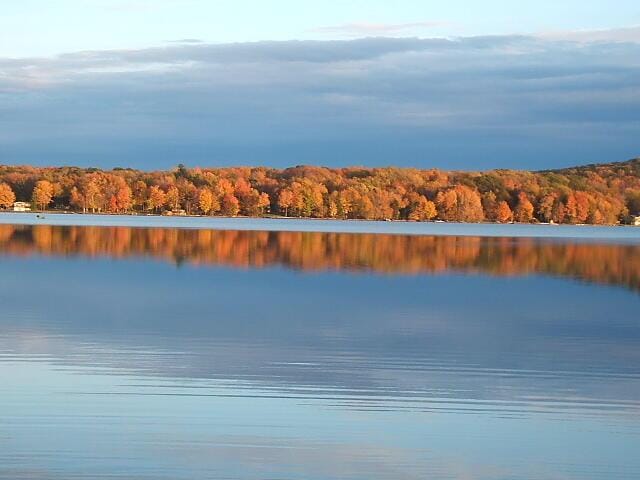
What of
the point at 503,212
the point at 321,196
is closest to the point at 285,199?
the point at 321,196

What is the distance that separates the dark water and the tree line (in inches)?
3905

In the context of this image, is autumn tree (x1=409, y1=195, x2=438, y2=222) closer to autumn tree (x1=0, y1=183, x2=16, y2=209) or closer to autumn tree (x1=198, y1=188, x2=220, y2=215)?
autumn tree (x1=198, y1=188, x2=220, y2=215)

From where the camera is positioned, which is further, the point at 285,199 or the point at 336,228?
the point at 285,199

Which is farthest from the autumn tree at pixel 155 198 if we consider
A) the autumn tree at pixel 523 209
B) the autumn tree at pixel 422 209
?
the autumn tree at pixel 523 209

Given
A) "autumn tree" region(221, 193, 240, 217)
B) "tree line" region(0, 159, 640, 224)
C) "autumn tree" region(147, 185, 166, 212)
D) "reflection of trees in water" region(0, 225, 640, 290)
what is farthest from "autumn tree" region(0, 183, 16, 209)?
"reflection of trees in water" region(0, 225, 640, 290)

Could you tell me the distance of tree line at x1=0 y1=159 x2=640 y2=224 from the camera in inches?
4978

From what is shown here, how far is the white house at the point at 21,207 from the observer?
124 m

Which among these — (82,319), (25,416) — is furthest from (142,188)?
(25,416)

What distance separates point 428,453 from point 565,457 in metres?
1.28

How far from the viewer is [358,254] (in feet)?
142

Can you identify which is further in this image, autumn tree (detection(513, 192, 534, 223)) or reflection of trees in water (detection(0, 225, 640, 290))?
autumn tree (detection(513, 192, 534, 223))

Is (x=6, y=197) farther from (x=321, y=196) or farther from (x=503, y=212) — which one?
(x=503, y=212)

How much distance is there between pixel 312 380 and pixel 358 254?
3047 centimetres

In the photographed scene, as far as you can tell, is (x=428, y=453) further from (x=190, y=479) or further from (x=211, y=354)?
(x=211, y=354)
